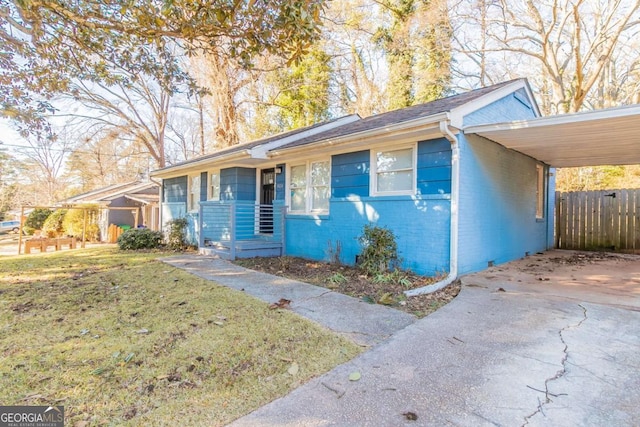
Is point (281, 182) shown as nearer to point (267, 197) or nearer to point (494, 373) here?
point (267, 197)

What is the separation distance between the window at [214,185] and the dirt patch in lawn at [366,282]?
3731 mm

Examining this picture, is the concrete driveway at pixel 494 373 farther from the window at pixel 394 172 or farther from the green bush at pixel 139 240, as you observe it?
the green bush at pixel 139 240

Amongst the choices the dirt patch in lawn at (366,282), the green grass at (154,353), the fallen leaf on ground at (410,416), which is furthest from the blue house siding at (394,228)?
the fallen leaf on ground at (410,416)

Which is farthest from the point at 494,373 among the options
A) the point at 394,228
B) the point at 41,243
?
the point at 41,243

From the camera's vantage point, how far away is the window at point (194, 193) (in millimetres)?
12227

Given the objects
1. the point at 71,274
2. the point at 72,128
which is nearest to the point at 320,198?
the point at 71,274

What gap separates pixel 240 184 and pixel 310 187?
2671mm

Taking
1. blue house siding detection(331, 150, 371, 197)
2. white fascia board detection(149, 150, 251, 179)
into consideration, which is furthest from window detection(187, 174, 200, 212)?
blue house siding detection(331, 150, 371, 197)

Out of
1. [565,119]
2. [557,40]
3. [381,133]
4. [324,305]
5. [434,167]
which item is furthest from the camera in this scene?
[557,40]

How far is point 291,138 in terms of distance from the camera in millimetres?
9320

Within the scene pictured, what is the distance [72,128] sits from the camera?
69.5 ft

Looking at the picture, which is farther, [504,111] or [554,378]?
[504,111]

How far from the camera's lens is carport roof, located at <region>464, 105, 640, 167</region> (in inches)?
193

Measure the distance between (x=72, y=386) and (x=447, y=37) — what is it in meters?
17.7
